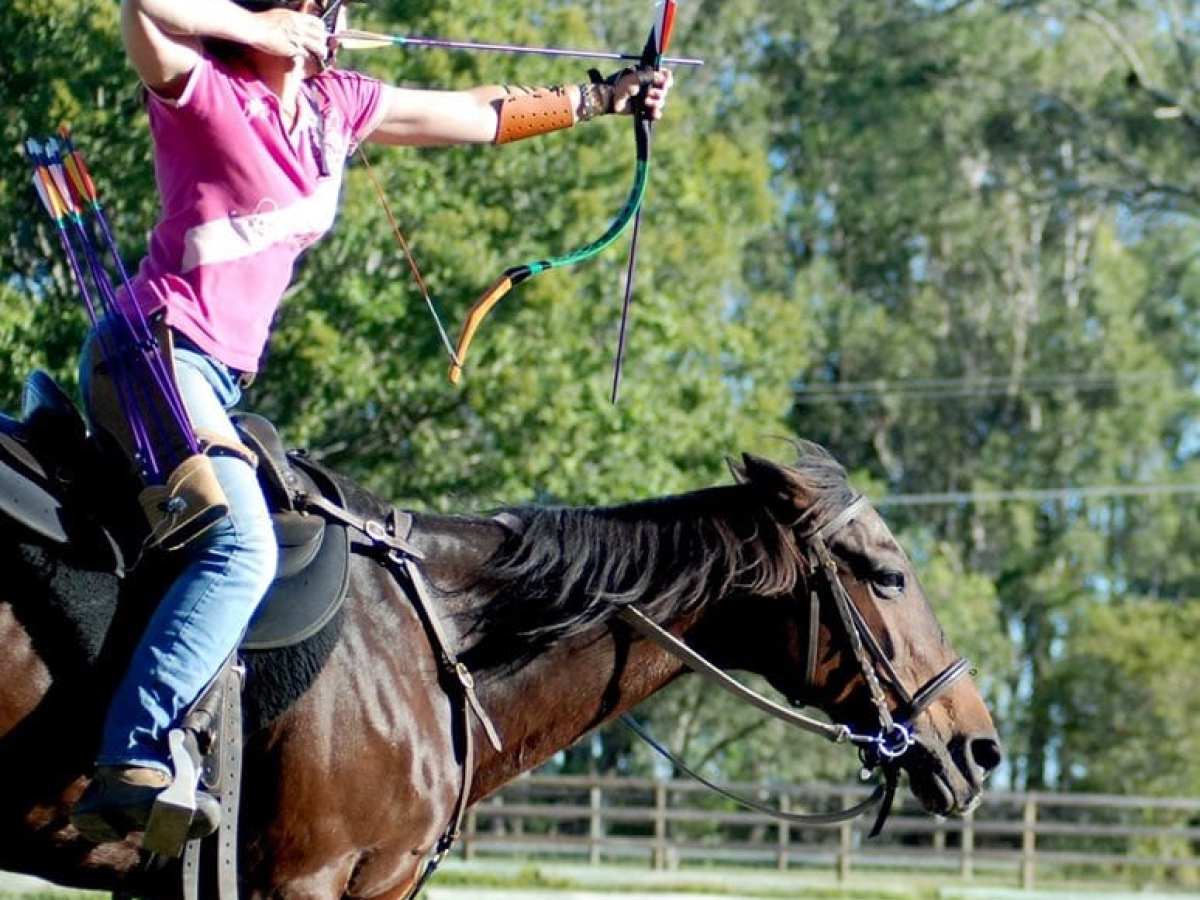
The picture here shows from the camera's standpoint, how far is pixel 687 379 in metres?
29.6

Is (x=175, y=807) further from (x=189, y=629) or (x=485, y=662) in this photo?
(x=485, y=662)

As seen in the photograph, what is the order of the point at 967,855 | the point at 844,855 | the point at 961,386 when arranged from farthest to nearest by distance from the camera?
the point at 961,386 < the point at 967,855 < the point at 844,855

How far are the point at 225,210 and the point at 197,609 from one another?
3.36 ft

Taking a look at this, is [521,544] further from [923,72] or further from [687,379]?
[923,72]

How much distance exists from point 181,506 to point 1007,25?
4689 cm

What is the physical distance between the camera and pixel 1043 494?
4772 cm

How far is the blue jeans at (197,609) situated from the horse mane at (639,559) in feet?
3.02

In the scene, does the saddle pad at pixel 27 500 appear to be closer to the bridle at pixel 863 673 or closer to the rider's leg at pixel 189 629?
the rider's leg at pixel 189 629

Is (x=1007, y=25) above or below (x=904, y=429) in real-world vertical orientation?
above

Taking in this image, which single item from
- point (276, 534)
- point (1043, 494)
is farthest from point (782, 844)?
point (276, 534)

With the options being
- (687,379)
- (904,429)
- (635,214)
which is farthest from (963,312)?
(635,214)

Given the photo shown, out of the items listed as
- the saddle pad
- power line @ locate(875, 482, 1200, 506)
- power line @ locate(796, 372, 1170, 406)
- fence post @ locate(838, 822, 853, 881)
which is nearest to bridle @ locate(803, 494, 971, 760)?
the saddle pad

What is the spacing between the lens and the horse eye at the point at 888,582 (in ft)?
21.2

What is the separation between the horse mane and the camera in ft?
20.3
